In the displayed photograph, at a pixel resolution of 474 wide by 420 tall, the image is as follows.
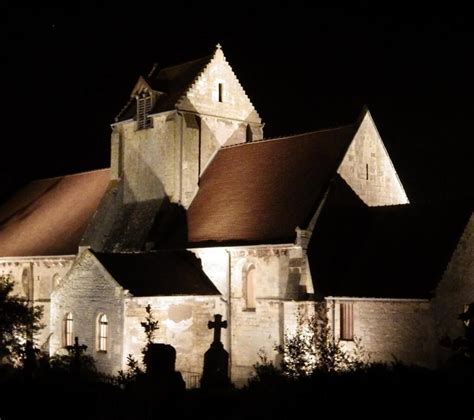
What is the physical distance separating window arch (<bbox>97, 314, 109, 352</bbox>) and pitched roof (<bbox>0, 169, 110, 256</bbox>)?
21.3 feet

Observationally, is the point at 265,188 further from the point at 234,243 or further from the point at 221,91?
the point at 221,91

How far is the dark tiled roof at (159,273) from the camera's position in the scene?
32.9 metres

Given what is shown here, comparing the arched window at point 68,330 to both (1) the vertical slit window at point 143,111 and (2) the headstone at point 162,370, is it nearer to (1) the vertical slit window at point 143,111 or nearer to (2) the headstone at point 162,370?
(1) the vertical slit window at point 143,111

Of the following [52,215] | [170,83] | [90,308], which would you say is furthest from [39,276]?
[170,83]

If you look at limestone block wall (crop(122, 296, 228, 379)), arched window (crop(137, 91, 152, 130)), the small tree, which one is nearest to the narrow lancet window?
arched window (crop(137, 91, 152, 130))

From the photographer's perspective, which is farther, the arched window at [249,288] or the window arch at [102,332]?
the arched window at [249,288]

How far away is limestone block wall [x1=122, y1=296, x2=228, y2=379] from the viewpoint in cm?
3219

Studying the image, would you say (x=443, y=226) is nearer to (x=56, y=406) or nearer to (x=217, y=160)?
(x=217, y=160)

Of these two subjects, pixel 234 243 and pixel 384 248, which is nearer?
pixel 384 248

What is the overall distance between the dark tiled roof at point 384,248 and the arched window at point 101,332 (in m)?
8.68

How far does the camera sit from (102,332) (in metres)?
33.6

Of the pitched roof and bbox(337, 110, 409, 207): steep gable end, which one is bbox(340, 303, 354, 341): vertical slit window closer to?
bbox(337, 110, 409, 207): steep gable end

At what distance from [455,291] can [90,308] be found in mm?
14503

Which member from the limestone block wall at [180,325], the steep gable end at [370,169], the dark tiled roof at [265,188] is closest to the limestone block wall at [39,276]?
the dark tiled roof at [265,188]
